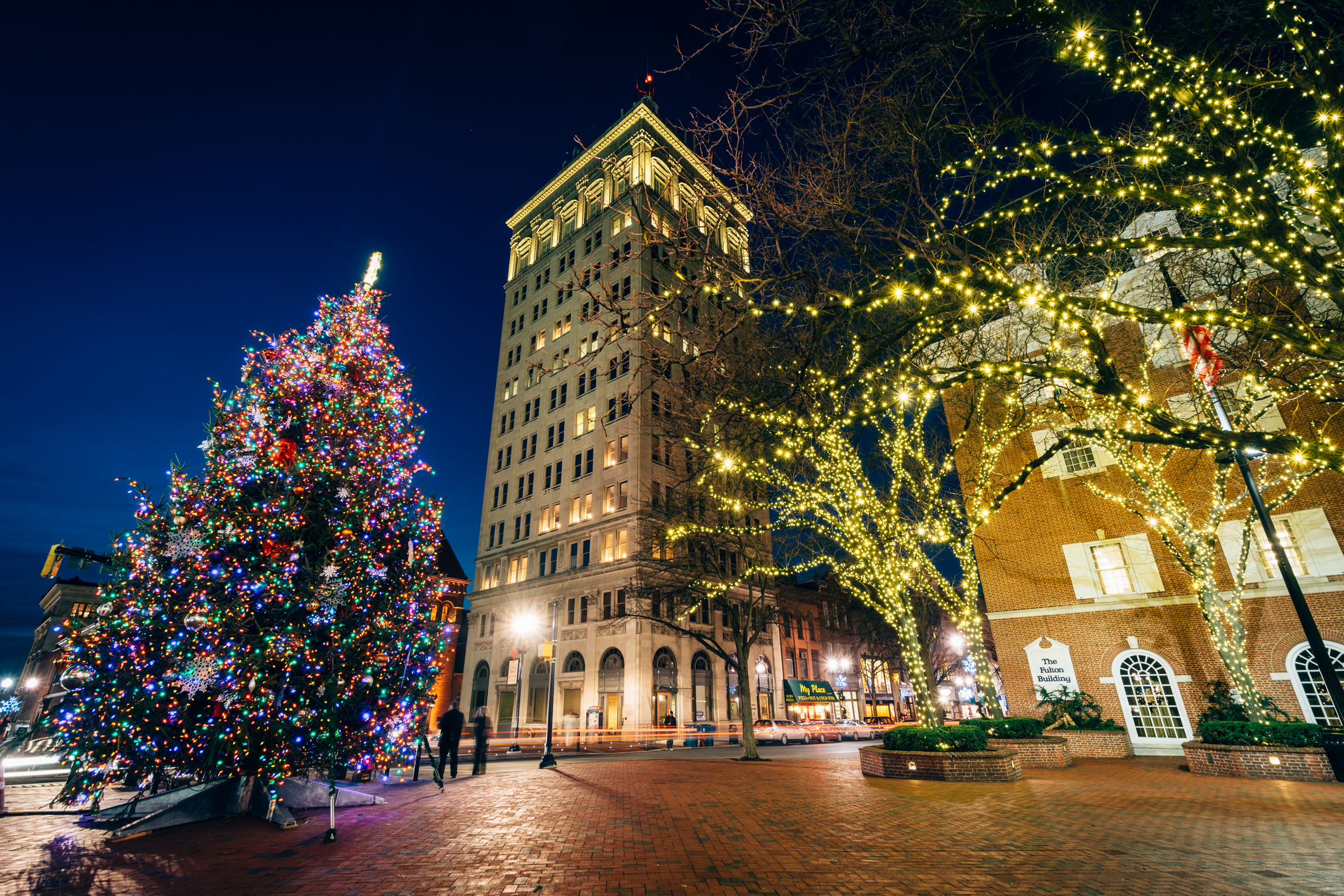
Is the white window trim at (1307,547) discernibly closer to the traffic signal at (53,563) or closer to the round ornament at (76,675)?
the round ornament at (76,675)

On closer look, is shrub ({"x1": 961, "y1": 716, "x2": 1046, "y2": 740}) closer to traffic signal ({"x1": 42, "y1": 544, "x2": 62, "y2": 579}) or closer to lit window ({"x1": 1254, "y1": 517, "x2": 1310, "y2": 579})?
lit window ({"x1": 1254, "y1": 517, "x2": 1310, "y2": 579})

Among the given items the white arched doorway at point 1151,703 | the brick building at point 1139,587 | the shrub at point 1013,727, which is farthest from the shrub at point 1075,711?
the shrub at point 1013,727

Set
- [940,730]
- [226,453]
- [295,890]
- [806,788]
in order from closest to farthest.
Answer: [295,890] < [226,453] < [806,788] < [940,730]

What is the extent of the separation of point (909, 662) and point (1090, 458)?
478 inches

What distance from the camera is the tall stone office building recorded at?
35312 mm

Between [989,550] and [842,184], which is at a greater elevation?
[842,184]

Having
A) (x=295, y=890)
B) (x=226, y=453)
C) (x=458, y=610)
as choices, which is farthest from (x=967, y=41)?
→ (x=458, y=610)

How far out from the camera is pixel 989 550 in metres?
20.6

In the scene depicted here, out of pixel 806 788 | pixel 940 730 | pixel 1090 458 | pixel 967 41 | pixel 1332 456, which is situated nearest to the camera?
pixel 1332 456

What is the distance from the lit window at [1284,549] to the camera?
1605 centimetres

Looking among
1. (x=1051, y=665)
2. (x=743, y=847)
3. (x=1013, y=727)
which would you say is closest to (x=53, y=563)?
(x=743, y=847)

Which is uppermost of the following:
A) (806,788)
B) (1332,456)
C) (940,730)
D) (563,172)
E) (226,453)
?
(563,172)

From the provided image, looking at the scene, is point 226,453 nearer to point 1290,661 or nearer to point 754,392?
point 754,392

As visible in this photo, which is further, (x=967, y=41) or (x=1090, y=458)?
(x=1090, y=458)
